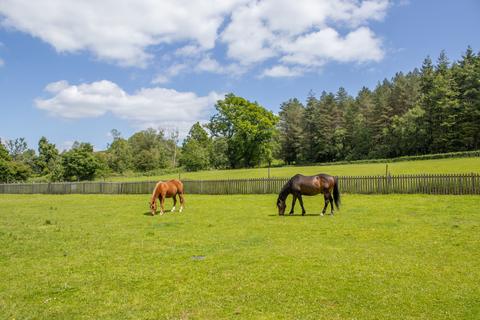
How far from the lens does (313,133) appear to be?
69.1 metres

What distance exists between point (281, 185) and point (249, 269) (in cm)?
1660

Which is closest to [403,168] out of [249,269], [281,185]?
[281,185]

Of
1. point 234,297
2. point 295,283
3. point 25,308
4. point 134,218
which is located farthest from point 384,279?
point 134,218

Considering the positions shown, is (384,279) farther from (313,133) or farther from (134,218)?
(313,133)

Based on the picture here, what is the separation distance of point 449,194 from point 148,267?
Answer: 16.8 metres

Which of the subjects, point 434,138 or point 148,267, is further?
point 434,138

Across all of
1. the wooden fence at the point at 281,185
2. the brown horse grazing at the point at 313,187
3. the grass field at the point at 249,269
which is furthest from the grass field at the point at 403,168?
the grass field at the point at 249,269

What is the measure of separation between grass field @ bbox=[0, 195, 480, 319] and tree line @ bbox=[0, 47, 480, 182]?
4343cm

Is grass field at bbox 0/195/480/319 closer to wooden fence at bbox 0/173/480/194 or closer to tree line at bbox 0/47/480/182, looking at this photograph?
wooden fence at bbox 0/173/480/194

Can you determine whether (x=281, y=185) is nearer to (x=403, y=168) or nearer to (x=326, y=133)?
(x=403, y=168)

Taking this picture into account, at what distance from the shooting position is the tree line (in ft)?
164

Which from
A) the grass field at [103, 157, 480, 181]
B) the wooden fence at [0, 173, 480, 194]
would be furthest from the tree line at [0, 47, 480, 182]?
the wooden fence at [0, 173, 480, 194]

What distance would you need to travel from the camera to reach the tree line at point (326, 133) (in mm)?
49875

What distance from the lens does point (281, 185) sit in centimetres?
2317
